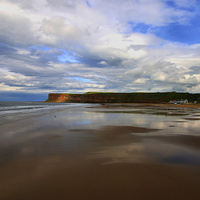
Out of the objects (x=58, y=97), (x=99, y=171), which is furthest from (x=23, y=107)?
(x=58, y=97)

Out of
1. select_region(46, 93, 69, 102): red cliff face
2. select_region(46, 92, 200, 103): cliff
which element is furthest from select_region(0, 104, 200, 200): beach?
select_region(46, 93, 69, 102): red cliff face

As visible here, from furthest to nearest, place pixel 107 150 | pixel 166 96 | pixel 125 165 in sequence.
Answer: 1. pixel 166 96
2. pixel 107 150
3. pixel 125 165

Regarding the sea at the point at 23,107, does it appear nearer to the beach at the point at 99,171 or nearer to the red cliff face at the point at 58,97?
the beach at the point at 99,171

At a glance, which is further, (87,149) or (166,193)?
(87,149)

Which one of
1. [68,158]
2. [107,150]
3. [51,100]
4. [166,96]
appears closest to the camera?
[68,158]

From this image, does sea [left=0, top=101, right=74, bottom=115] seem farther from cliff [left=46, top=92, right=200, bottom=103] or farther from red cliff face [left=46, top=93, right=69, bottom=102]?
red cliff face [left=46, top=93, right=69, bottom=102]

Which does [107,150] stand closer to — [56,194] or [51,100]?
[56,194]

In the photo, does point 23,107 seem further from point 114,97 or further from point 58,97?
point 58,97

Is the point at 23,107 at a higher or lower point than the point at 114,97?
lower

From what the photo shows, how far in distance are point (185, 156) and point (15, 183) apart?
21.3ft

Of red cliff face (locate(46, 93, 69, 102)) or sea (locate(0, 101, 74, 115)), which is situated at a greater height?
red cliff face (locate(46, 93, 69, 102))

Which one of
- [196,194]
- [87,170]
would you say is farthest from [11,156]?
[196,194]

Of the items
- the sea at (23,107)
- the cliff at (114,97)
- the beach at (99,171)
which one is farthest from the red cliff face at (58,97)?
the beach at (99,171)

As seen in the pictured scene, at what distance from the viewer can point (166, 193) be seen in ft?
11.9
